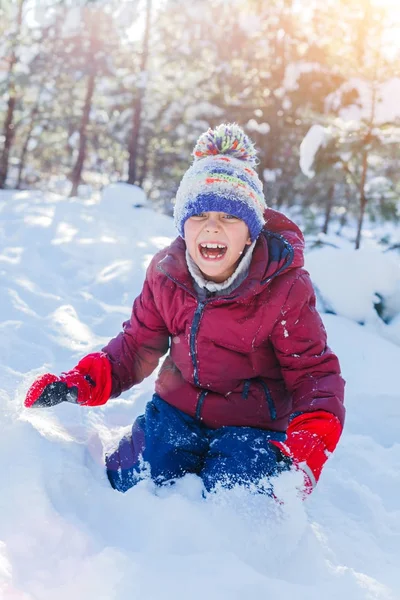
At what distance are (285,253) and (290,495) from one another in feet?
3.28

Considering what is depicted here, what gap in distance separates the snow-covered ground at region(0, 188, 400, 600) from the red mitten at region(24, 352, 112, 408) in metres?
0.12

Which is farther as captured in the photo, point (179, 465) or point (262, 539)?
point (179, 465)

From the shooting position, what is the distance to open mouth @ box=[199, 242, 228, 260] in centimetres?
224

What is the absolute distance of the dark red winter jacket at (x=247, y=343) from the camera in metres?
2.24

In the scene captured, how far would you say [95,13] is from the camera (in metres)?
15.7

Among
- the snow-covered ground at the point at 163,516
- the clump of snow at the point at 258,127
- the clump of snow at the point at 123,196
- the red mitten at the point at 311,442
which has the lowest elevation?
the snow-covered ground at the point at 163,516

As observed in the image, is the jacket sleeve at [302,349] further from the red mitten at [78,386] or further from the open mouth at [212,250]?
the red mitten at [78,386]

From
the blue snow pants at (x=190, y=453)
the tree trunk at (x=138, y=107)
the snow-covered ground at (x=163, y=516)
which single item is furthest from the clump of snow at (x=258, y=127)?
the blue snow pants at (x=190, y=453)

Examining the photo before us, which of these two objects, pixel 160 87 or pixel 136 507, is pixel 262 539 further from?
pixel 160 87

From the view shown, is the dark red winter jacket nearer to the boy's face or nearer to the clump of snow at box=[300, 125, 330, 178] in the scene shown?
the boy's face

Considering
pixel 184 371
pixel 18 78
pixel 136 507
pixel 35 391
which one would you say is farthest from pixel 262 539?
pixel 18 78

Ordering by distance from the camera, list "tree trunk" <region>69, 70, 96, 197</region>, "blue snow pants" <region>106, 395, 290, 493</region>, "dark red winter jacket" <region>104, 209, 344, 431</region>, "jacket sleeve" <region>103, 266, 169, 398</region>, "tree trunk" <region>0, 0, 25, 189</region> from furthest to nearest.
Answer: "tree trunk" <region>69, 70, 96, 197</region>, "tree trunk" <region>0, 0, 25, 189</region>, "jacket sleeve" <region>103, 266, 169, 398</region>, "dark red winter jacket" <region>104, 209, 344, 431</region>, "blue snow pants" <region>106, 395, 290, 493</region>

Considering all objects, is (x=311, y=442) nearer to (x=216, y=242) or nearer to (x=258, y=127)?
(x=216, y=242)

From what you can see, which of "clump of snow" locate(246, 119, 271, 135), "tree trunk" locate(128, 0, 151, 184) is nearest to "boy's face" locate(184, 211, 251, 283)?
"clump of snow" locate(246, 119, 271, 135)
